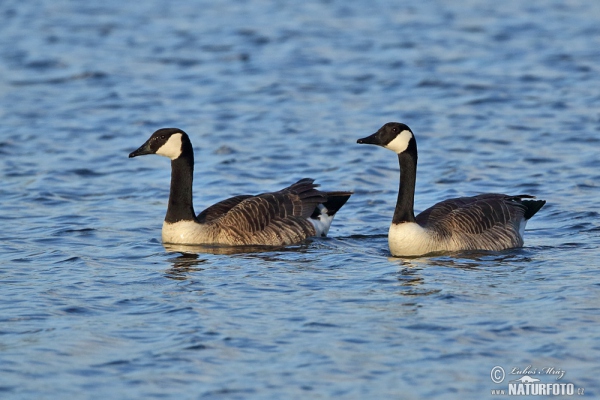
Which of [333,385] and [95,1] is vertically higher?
[95,1]

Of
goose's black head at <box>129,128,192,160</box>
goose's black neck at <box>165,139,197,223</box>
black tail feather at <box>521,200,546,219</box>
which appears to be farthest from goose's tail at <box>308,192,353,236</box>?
black tail feather at <box>521,200,546,219</box>

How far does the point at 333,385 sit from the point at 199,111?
41.3 feet

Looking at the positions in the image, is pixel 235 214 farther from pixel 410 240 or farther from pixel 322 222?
pixel 410 240

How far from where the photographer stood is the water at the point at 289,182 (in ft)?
26.3

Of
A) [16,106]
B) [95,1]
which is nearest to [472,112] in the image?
[16,106]

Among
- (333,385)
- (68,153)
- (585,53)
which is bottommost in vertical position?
(333,385)

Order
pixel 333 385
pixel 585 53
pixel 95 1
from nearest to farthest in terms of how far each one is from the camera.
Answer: pixel 333 385 → pixel 585 53 → pixel 95 1

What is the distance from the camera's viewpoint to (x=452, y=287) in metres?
9.90

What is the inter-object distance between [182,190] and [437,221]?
9.83 ft

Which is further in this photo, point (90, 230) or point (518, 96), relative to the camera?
point (518, 96)

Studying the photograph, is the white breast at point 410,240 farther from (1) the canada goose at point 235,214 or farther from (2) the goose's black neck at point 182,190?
(2) the goose's black neck at point 182,190

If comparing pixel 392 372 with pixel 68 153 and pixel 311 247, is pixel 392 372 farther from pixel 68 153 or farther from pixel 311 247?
pixel 68 153
